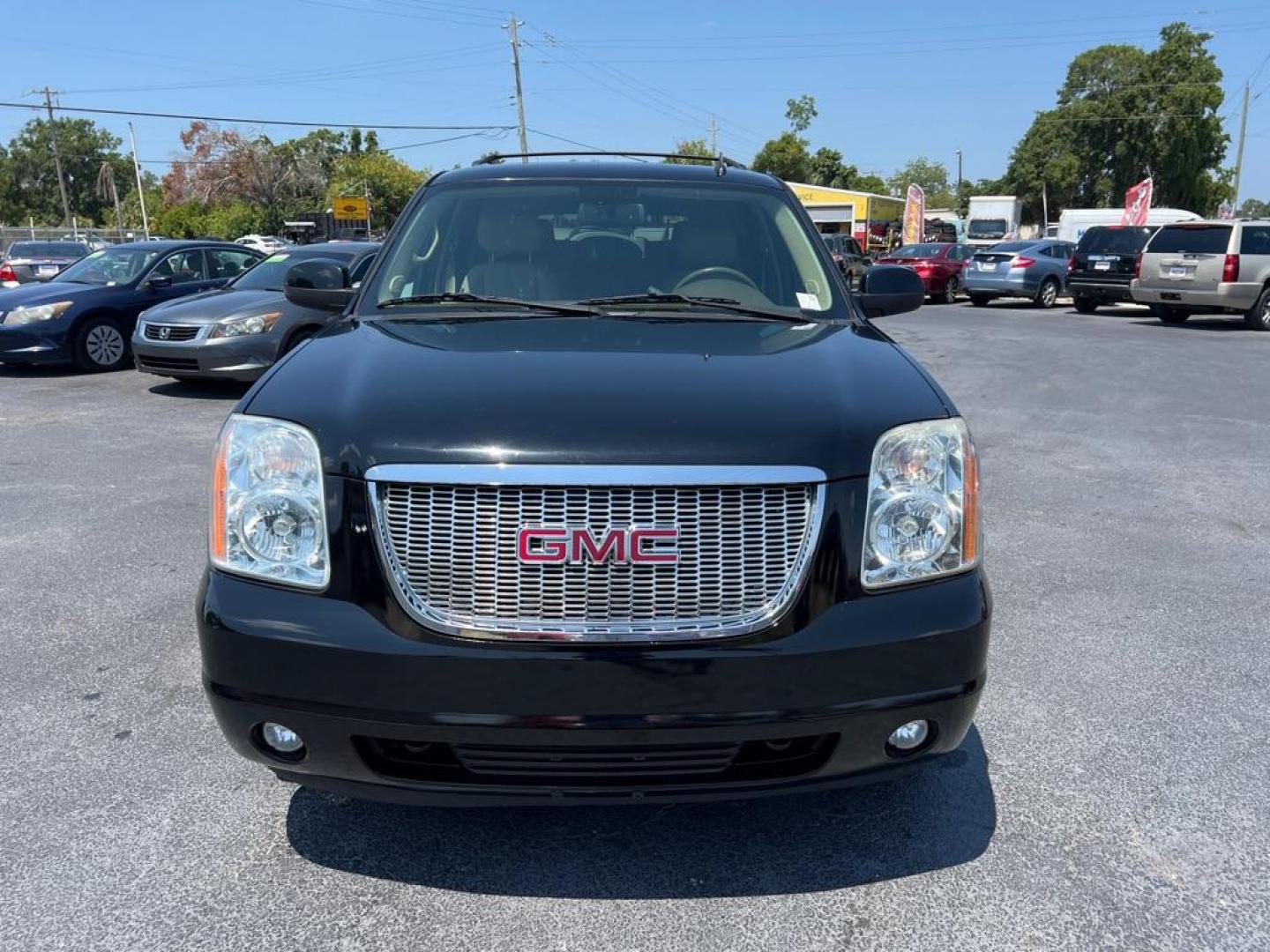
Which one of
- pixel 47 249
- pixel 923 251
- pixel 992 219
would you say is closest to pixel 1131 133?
pixel 992 219

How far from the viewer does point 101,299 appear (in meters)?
11.5

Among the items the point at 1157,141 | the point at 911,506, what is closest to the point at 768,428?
the point at 911,506

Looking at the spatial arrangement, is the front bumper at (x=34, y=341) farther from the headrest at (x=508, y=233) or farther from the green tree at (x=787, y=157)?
the green tree at (x=787, y=157)

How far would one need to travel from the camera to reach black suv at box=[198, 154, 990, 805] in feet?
7.09

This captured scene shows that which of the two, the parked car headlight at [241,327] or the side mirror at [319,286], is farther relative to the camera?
→ the parked car headlight at [241,327]

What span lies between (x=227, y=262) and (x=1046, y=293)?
1845cm

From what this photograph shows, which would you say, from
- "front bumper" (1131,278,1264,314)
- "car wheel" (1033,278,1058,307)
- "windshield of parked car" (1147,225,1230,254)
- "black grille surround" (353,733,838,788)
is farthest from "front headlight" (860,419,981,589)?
"car wheel" (1033,278,1058,307)

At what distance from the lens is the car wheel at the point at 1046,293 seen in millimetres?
23750

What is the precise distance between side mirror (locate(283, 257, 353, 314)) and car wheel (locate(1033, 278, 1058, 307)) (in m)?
22.3

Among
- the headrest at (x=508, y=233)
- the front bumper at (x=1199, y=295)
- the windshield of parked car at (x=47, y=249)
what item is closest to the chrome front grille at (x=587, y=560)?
the headrest at (x=508, y=233)

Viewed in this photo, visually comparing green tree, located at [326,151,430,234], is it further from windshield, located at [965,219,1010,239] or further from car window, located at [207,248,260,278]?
car window, located at [207,248,260,278]

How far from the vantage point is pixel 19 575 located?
473cm

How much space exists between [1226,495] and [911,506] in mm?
5142

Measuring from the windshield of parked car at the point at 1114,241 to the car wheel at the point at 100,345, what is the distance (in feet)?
59.6
